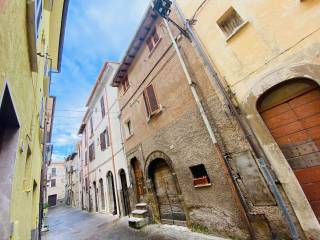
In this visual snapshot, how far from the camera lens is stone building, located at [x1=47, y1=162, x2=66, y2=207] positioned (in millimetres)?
38281

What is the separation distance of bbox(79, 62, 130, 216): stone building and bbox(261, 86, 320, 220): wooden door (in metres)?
9.11

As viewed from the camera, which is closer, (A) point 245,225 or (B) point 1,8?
(B) point 1,8

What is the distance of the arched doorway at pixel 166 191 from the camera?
7.30 m

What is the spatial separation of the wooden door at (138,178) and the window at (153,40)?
250 inches

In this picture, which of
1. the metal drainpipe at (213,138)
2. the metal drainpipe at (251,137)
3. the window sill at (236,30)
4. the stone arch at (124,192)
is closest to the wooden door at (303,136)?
the metal drainpipe at (251,137)

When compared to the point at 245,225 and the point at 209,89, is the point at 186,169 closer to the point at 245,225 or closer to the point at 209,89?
the point at 245,225

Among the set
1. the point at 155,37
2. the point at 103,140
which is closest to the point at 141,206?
the point at 103,140

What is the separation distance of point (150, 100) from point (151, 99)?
0.10 m

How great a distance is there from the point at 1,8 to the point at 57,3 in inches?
302

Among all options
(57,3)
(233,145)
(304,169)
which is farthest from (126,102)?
(304,169)

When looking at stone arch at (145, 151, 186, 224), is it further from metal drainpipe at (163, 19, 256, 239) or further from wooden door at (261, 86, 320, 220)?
wooden door at (261, 86, 320, 220)

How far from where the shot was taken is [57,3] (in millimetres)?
7652

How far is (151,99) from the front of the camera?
8.75 metres

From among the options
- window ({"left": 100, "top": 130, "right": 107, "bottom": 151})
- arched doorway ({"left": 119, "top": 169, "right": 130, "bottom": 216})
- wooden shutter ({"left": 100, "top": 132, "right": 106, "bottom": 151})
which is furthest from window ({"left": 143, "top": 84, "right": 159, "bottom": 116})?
wooden shutter ({"left": 100, "top": 132, "right": 106, "bottom": 151})
